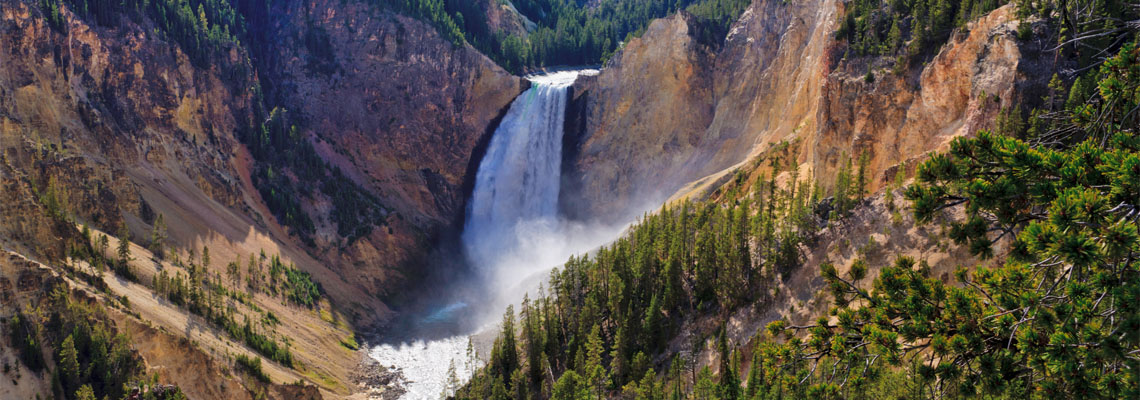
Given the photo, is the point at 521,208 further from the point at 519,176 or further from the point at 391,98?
the point at 391,98

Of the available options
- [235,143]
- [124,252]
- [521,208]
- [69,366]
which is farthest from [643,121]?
[69,366]

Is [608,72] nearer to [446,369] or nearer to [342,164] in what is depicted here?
[342,164]

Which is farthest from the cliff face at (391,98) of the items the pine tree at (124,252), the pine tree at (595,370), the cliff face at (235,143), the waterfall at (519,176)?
the pine tree at (595,370)

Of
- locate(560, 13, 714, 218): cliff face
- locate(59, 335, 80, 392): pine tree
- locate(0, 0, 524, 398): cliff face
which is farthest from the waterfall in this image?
locate(59, 335, 80, 392): pine tree

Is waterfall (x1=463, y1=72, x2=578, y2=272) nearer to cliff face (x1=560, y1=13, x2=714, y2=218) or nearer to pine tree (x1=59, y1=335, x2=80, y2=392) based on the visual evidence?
cliff face (x1=560, y1=13, x2=714, y2=218)

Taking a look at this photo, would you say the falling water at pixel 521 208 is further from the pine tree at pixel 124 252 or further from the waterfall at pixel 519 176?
the pine tree at pixel 124 252

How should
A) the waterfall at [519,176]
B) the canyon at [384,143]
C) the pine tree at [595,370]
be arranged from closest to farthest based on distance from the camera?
the canyon at [384,143] < the pine tree at [595,370] < the waterfall at [519,176]

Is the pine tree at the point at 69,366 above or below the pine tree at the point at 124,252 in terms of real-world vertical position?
below
